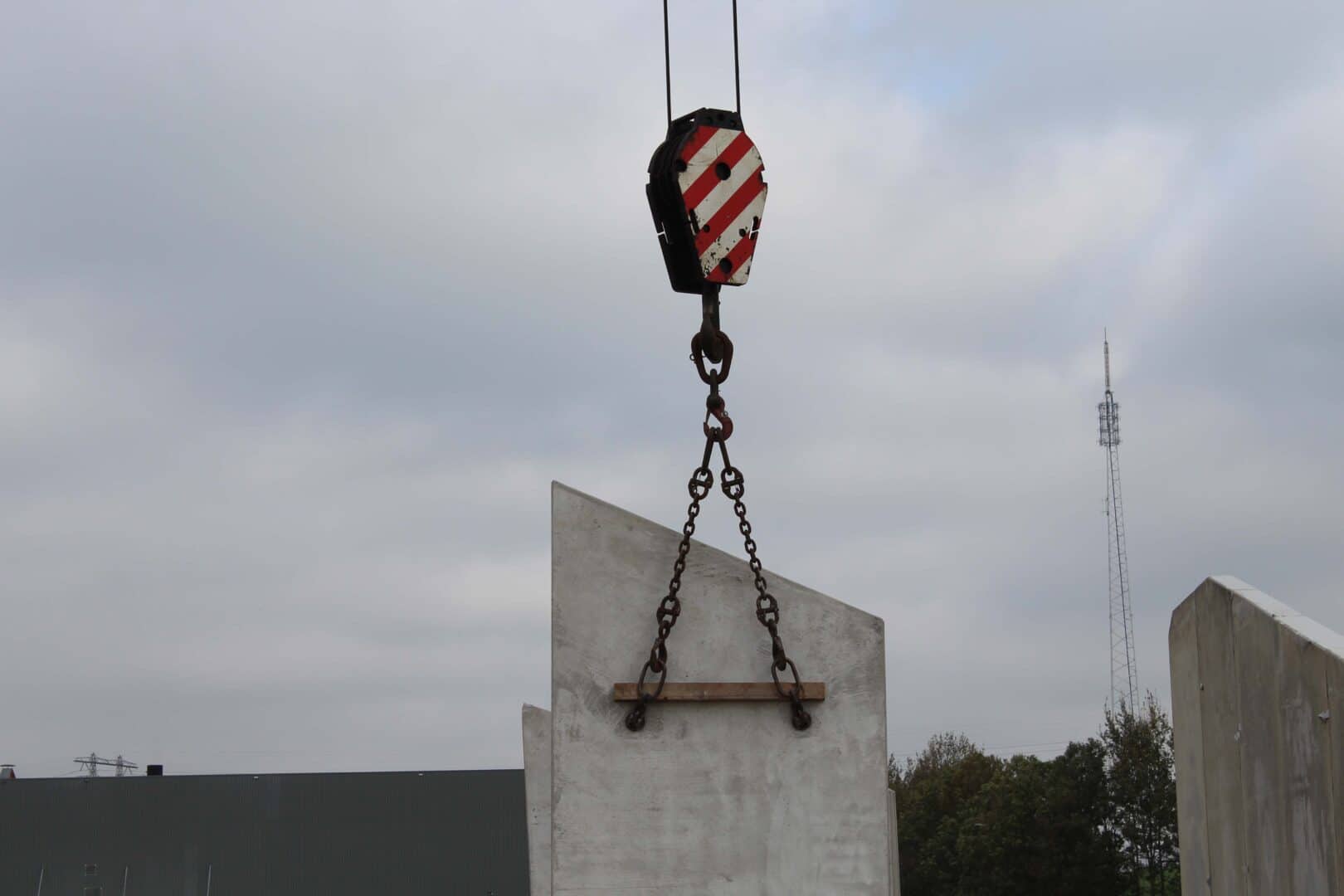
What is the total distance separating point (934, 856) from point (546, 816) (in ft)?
149

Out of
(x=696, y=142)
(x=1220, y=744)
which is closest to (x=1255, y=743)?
(x=1220, y=744)

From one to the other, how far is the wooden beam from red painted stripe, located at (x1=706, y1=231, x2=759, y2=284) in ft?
4.79

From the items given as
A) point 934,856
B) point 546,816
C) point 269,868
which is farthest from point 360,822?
point 546,816

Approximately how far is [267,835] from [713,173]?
40.5m

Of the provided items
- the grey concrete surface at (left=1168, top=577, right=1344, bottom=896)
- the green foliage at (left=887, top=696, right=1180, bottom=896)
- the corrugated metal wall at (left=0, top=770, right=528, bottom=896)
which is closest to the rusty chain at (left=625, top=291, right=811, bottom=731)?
the grey concrete surface at (left=1168, top=577, right=1344, bottom=896)

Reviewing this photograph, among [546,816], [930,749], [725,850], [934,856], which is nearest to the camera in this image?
[725,850]

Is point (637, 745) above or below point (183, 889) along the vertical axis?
above

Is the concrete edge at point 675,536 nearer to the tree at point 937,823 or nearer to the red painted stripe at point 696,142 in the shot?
the red painted stripe at point 696,142

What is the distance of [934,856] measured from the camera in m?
53.1

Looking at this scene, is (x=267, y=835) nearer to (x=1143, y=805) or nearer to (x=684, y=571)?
(x=1143, y=805)

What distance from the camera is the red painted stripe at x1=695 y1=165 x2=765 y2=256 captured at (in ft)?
18.5

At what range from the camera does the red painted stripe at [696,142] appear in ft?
18.5

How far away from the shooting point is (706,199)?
5664mm

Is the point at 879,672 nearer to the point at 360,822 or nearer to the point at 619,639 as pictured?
the point at 619,639
